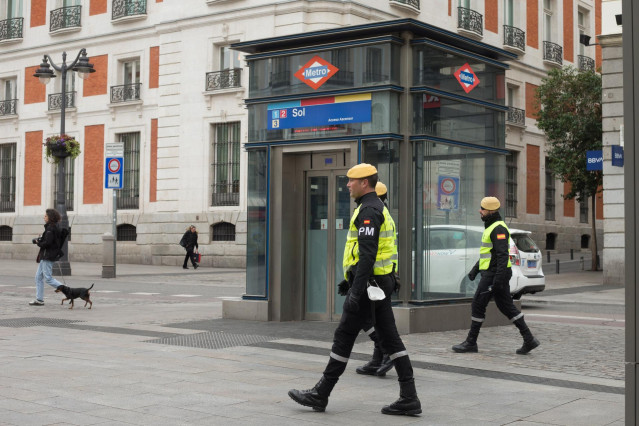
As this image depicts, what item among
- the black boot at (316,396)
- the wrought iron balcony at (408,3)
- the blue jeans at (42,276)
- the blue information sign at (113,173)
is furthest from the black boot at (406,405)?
the wrought iron balcony at (408,3)

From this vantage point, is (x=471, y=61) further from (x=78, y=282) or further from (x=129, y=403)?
(x=78, y=282)

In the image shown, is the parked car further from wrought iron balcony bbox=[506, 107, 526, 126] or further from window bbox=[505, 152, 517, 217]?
wrought iron balcony bbox=[506, 107, 526, 126]

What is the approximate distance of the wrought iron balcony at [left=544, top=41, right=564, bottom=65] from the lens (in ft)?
132

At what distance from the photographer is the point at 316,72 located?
38.1 ft

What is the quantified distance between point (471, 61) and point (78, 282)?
13050mm

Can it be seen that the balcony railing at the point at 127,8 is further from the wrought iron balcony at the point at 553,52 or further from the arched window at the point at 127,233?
the wrought iron balcony at the point at 553,52

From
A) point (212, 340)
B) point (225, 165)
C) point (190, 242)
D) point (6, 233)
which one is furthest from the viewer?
point (6, 233)

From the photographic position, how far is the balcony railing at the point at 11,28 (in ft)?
121

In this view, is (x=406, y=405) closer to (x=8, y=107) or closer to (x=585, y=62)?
(x=8, y=107)

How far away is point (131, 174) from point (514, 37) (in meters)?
17.7

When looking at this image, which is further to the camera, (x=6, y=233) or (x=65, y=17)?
(x=6, y=233)

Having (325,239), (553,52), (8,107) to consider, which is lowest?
(325,239)

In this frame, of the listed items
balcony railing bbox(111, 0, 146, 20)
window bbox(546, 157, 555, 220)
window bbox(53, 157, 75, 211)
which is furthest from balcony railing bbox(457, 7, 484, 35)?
window bbox(53, 157, 75, 211)

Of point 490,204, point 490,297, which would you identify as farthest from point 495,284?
point 490,204
